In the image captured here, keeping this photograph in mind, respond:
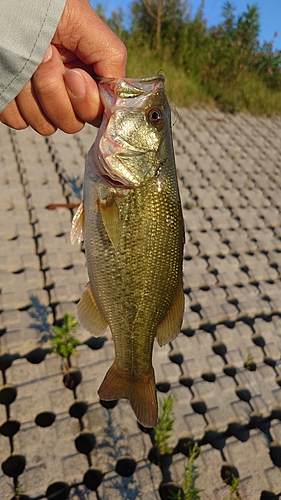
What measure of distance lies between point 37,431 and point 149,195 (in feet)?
4.94

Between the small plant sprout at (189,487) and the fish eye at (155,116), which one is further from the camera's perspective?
the small plant sprout at (189,487)

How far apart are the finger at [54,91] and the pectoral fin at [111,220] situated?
1.61 feet

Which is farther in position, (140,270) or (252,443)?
(252,443)

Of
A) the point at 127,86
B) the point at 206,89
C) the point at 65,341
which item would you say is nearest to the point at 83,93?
the point at 127,86

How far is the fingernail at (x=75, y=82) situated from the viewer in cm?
156

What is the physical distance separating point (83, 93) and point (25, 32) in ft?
1.01

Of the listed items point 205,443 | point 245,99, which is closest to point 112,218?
point 205,443

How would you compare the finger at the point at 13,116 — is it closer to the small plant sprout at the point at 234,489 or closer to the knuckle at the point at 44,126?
the knuckle at the point at 44,126

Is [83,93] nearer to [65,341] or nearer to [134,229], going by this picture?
[134,229]

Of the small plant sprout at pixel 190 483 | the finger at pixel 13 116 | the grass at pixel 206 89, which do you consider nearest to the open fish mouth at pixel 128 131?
the finger at pixel 13 116

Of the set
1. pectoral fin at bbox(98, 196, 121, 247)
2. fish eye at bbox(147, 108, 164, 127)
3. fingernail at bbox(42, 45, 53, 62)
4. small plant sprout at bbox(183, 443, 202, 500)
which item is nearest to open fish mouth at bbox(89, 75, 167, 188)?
fish eye at bbox(147, 108, 164, 127)

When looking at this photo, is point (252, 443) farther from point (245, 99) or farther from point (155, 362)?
point (245, 99)

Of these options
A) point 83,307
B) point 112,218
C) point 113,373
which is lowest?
point 113,373

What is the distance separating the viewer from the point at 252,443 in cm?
234
